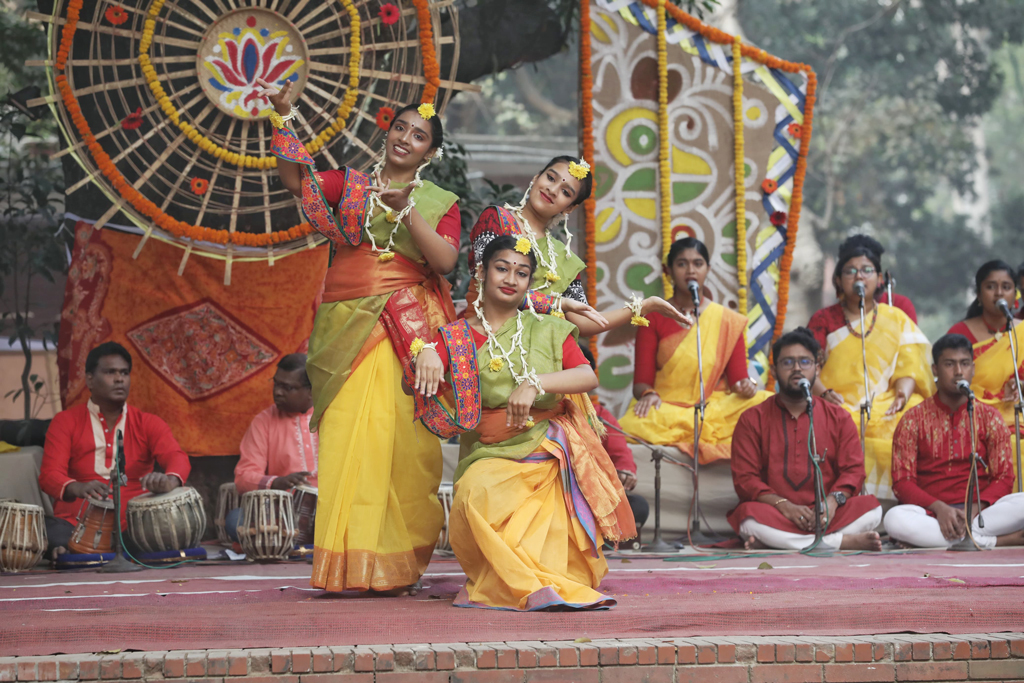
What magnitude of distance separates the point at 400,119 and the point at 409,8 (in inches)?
72.7

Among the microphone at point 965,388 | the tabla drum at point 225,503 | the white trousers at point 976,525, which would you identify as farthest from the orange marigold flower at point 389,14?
the white trousers at point 976,525

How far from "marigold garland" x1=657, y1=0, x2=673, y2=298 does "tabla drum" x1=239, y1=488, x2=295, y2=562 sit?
2.99 metres

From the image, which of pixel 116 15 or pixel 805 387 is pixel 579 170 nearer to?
pixel 805 387

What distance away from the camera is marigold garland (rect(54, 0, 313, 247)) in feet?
18.3

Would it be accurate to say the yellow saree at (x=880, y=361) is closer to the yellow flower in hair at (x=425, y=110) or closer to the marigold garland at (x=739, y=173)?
the marigold garland at (x=739, y=173)

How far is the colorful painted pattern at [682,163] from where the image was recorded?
7430 mm

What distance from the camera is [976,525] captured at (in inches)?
241

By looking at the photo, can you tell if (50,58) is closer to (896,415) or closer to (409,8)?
(409,8)

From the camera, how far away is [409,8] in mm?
5996

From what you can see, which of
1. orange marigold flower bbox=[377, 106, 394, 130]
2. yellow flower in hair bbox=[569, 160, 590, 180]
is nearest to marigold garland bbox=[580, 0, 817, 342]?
orange marigold flower bbox=[377, 106, 394, 130]

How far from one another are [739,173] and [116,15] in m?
3.92

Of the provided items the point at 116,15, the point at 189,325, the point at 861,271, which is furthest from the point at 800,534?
the point at 116,15

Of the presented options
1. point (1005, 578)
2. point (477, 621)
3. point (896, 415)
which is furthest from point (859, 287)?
point (477, 621)

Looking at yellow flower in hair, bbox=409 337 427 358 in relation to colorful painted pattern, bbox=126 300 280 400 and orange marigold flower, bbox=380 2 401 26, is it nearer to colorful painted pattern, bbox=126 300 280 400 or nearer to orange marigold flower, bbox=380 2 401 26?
orange marigold flower, bbox=380 2 401 26
